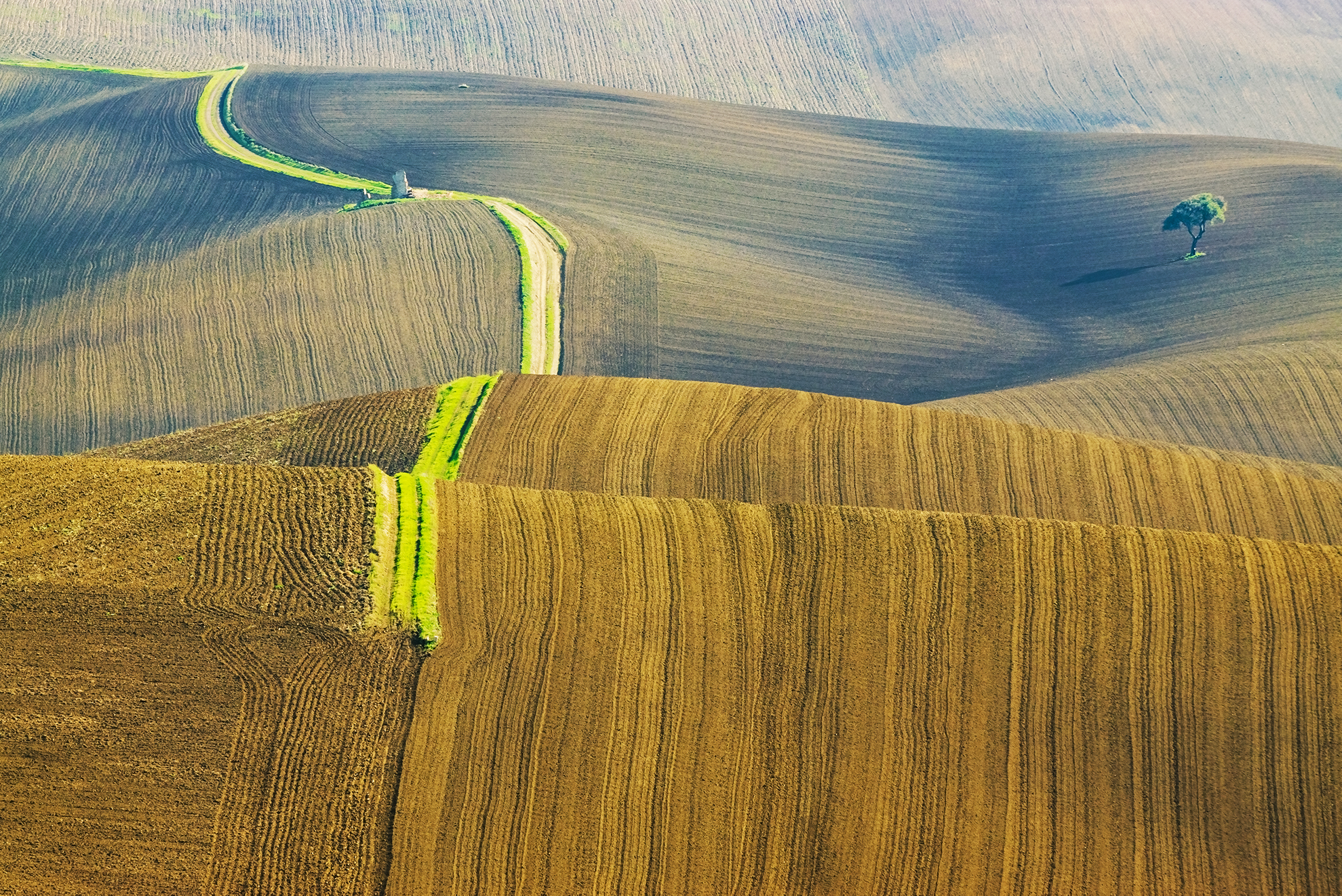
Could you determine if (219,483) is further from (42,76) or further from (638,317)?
(42,76)

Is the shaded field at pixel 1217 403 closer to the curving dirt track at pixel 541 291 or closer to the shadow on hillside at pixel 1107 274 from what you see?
the shadow on hillside at pixel 1107 274

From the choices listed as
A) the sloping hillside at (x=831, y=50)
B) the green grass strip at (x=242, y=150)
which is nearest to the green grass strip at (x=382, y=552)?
the green grass strip at (x=242, y=150)

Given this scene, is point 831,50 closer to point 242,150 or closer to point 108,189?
point 242,150

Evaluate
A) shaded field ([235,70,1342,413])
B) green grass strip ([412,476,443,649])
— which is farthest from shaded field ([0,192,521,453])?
green grass strip ([412,476,443,649])

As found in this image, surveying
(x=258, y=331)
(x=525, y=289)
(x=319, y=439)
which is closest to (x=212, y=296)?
(x=258, y=331)

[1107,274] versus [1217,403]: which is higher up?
[1107,274]

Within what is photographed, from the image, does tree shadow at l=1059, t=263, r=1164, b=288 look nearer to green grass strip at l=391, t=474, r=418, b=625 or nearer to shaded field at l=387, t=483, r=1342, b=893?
shaded field at l=387, t=483, r=1342, b=893
